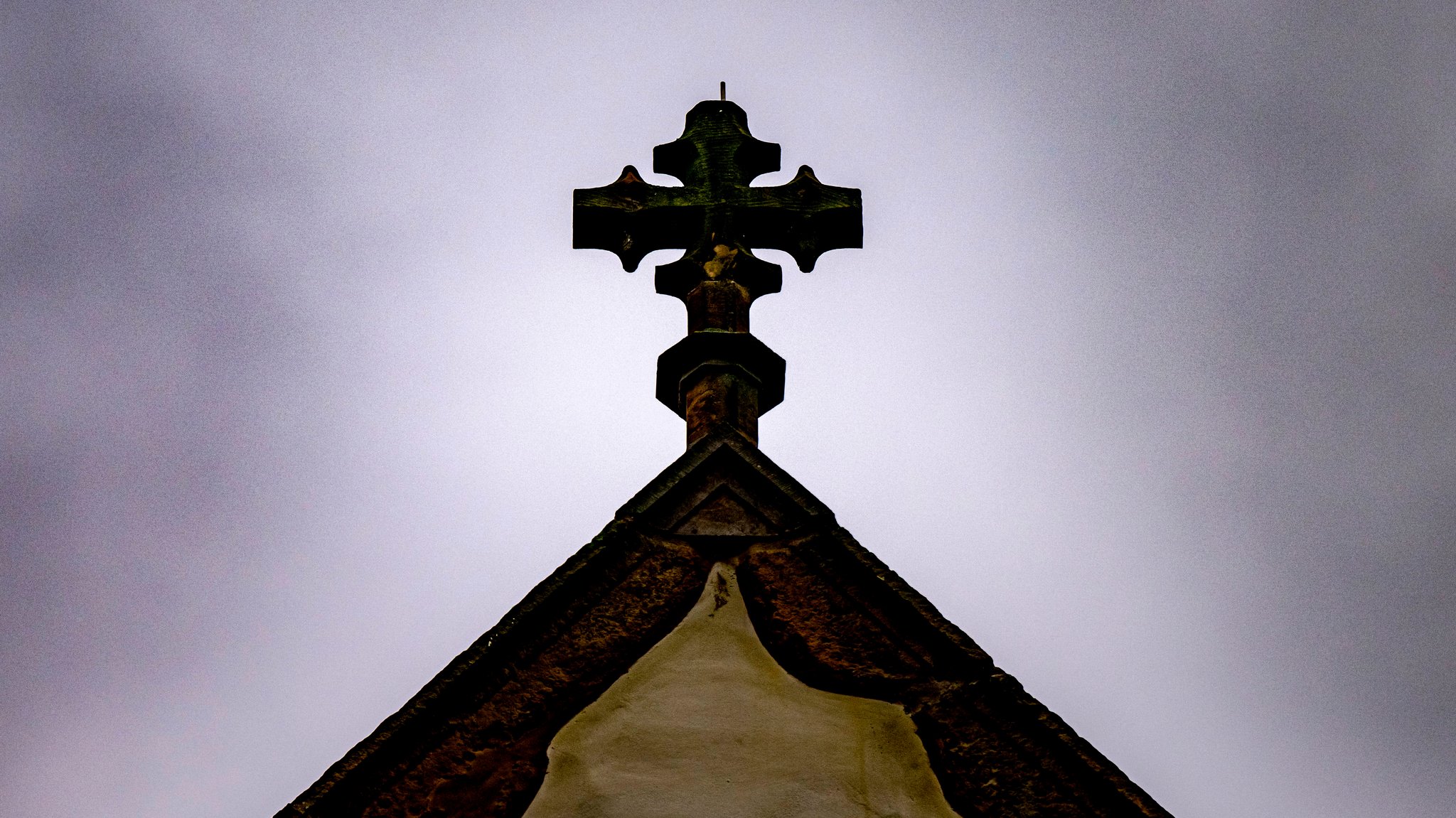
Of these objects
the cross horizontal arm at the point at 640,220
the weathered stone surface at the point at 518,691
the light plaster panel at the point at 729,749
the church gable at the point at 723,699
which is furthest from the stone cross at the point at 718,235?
the light plaster panel at the point at 729,749

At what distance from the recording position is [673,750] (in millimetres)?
4004

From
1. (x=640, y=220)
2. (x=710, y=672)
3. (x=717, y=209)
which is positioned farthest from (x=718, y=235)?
(x=710, y=672)

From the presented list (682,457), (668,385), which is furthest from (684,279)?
(682,457)

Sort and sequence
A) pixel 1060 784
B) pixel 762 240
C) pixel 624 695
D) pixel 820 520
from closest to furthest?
pixel 1060 784, pixel 624 695, pixel 820 520, pixel 762 240

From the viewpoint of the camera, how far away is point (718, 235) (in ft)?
21.1

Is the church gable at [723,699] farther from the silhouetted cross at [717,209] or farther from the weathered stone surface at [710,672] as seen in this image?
the silhouetted cross at [717,209]

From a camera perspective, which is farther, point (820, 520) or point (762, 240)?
point (762, 240)

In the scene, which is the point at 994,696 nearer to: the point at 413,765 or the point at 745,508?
the point at 745,508

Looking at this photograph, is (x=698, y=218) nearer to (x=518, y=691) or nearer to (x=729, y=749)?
(x=518, y=691)

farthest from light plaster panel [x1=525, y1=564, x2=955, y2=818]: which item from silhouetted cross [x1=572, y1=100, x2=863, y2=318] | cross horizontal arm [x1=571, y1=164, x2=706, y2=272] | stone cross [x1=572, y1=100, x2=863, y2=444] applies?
cross horizontal arm [x1=571, y1=164, x2=706, y2=272]

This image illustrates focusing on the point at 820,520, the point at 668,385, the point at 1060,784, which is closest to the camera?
the point at 1060,784

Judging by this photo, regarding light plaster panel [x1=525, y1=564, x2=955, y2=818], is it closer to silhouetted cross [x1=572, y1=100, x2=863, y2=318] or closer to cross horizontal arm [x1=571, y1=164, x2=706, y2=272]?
silhouetted cross [x1=572, y1=100, x2=863, y2=318]

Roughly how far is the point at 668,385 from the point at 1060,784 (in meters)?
2.50

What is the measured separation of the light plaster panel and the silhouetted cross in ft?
7.81
